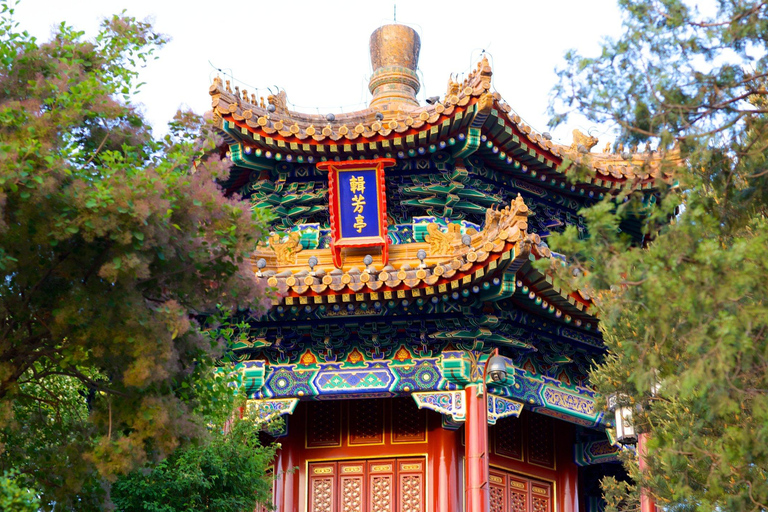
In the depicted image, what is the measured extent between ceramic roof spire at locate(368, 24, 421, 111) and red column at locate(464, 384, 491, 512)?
18.2 feet

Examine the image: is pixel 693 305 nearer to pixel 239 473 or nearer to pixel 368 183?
pixel 239 473

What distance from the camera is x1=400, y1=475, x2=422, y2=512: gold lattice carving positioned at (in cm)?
1326

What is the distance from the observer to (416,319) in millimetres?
12836

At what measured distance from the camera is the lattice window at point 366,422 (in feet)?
45.1

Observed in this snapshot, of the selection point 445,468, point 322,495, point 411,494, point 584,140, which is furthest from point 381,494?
point 584,140

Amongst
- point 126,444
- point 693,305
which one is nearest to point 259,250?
point 126,444

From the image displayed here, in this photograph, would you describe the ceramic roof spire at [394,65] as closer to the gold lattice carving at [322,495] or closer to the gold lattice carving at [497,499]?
the gold lattice carving at [322,495]

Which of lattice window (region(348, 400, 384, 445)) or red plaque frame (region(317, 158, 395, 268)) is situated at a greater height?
red plaque frame (region(317, 158, 395, 268))

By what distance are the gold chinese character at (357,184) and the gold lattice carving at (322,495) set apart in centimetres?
375

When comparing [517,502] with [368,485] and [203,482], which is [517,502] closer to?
[368,485]

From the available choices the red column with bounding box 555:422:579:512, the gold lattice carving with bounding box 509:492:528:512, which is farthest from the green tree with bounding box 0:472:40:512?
the red column with bounding box 555:422:579:512

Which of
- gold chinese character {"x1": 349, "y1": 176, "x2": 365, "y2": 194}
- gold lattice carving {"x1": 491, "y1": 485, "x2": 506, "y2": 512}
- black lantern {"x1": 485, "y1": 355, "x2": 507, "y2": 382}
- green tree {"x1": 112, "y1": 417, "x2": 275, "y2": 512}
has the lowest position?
green tree {"x1": 112, "y1": 417, "x2": 275, "y2": 512}

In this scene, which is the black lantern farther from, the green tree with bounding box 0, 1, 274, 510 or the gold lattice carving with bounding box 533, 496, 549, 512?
the green tree with bounding box 0, 1, 274, 510

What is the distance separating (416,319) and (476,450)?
1.72 m
